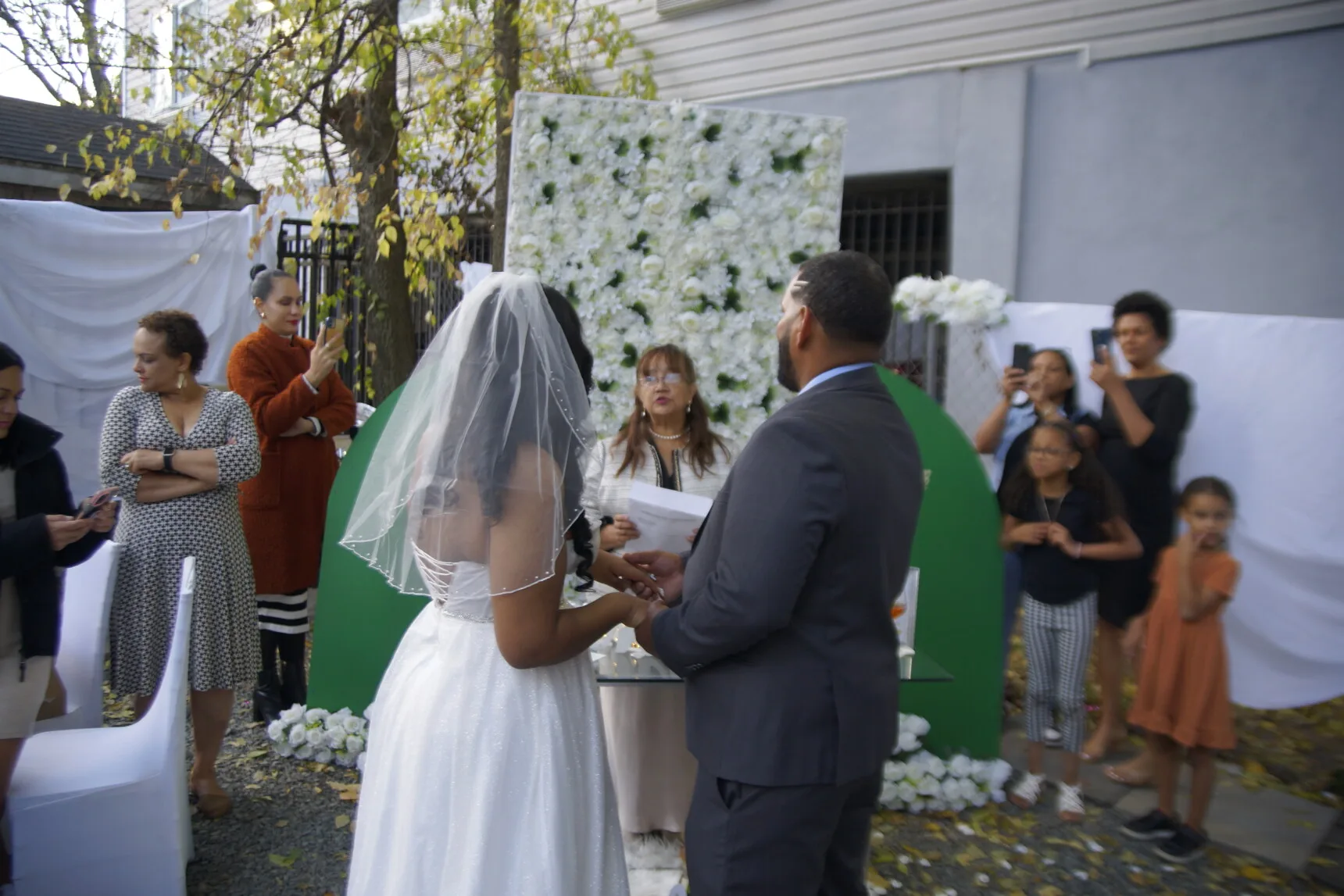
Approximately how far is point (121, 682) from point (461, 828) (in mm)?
2172

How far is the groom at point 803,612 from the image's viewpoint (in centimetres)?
197

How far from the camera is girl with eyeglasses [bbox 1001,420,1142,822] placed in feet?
13.3

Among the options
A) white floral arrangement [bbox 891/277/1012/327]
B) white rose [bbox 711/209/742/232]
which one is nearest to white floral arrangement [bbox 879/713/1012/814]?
white floral arrangement [bbox 891/277/1012/327]

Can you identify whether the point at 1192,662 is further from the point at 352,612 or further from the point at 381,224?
the point at 381,224

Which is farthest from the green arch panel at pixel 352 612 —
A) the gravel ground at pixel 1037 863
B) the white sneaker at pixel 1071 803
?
the white sneaker at pixel 1071 803

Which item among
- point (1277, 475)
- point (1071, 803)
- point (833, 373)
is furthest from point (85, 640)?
point (1277, 475)

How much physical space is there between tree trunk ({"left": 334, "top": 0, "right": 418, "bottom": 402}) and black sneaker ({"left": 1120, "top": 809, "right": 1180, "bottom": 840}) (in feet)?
17.8

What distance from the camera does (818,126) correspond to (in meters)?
4.54

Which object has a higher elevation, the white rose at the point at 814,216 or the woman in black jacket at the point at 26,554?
the white rose at the point at 814,216

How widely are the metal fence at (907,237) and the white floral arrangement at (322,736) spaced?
4.70m

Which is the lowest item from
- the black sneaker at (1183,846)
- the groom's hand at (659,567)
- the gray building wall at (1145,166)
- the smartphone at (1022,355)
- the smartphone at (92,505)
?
the black sneaker at (1183,846)

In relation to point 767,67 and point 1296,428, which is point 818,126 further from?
point 767,67

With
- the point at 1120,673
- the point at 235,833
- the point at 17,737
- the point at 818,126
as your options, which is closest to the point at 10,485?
the point at 17,737

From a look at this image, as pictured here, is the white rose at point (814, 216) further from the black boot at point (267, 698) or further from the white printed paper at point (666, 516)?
the black boot at point (267, 698)
